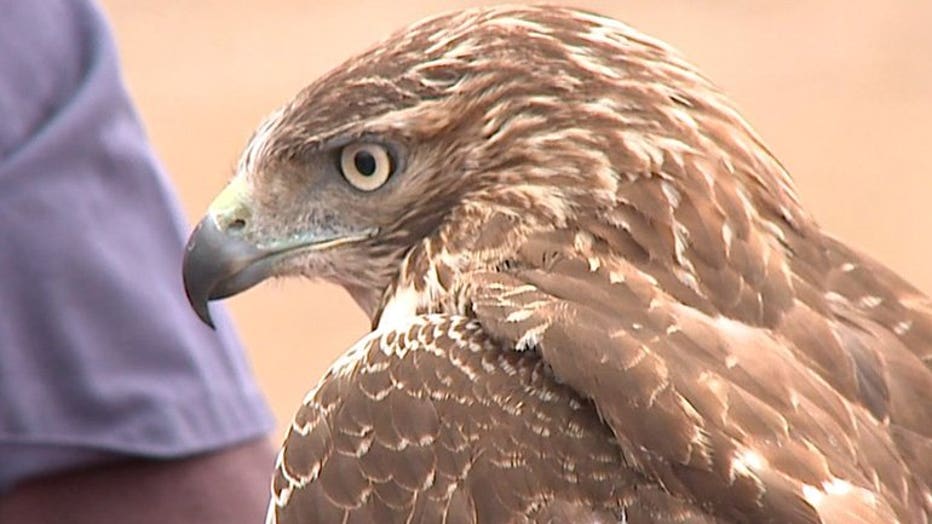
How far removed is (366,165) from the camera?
7.85 ft

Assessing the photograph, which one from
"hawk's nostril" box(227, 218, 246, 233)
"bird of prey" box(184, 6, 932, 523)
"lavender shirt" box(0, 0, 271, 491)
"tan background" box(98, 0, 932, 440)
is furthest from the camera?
"tan background" box(98, 0, 932, 440)

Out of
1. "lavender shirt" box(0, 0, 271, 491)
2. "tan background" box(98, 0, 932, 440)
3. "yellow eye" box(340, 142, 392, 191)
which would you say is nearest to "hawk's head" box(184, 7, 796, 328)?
"yellow eye" box(340, 142, 392, 191)

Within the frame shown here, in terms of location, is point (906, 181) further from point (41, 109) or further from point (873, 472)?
point (873, 472)

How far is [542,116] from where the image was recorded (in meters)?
2.34

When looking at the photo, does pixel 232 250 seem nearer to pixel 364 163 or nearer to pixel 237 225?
pixel 237 225

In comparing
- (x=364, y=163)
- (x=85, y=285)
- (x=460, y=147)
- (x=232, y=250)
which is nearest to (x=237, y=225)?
(x=232, y=250)

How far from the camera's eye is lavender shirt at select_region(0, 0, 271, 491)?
3039mm

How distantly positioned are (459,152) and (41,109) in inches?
39.2

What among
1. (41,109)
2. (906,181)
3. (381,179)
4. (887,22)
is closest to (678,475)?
(381,179)

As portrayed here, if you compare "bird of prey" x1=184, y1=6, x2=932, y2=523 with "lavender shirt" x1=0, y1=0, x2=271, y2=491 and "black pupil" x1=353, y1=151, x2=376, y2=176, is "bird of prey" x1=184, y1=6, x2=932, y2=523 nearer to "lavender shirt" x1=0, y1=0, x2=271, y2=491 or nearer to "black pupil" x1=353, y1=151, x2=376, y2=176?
"black pupil" x1=353, y1=151, x2=376, y2=176

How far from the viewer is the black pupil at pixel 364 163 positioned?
2385 millimetres

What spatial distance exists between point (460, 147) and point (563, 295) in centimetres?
27

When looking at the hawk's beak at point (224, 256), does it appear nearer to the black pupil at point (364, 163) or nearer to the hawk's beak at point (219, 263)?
the hawk's beak at point (219, 263)

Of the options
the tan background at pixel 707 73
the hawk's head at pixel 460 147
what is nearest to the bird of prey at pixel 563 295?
the hawk's head at pixel 460 147
